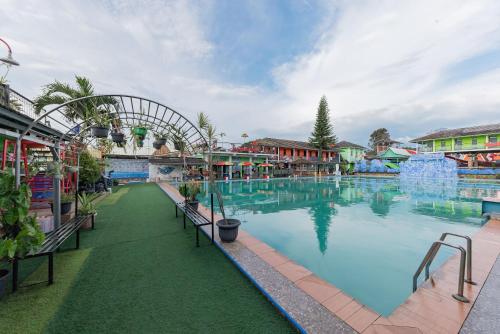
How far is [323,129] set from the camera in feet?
115

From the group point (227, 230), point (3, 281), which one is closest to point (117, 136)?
point (3, 281)

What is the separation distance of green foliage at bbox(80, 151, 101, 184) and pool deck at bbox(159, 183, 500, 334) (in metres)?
9.35

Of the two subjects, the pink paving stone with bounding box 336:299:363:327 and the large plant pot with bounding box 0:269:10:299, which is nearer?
the pink paving stone with bounding box 336:299:363:327

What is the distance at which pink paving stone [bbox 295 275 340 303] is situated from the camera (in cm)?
240

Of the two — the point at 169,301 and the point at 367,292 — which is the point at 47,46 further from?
the point at 367,292

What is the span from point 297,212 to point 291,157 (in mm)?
23774

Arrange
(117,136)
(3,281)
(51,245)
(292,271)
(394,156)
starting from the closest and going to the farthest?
(3,281) < (51,245) < (292,271) < (117,136) < (394,156)

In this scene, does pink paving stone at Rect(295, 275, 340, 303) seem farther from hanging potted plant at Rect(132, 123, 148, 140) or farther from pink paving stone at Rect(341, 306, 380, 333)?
hanging potted plant at Rect(132, 123, 148, 140)

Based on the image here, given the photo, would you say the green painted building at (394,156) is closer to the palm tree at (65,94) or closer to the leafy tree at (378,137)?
the leafy tree at (378,137)

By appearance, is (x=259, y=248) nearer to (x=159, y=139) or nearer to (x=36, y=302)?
(x=36, y=302)

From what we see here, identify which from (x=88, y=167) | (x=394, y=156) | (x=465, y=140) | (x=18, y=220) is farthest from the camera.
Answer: (x=394, y=156)

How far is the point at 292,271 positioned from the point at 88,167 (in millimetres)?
10380

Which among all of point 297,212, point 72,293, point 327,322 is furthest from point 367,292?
point 297,212

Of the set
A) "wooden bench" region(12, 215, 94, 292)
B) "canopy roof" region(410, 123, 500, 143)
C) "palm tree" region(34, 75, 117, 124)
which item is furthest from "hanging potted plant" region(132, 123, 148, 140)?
"canopy roof" region(410, 123, 500, 143)
